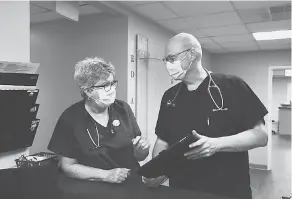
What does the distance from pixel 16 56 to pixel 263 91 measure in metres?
5.21

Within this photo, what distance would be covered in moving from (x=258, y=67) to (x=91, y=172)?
17.7 ft

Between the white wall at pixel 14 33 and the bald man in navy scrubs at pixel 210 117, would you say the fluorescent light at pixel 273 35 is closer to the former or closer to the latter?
the bald man in navy scrubs at pixel 210 117

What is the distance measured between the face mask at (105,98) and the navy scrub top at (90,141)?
0.07 m

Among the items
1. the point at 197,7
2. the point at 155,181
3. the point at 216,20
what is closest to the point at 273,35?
the point at 216,20

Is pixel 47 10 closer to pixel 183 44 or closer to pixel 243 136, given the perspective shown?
pixel 183 44

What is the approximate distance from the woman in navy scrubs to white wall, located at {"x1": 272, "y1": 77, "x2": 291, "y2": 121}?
12.3 m

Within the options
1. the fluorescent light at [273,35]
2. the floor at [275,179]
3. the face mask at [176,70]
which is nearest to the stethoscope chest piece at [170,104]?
the face mask at [176,70]

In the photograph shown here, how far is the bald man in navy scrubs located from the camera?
1.34 metres

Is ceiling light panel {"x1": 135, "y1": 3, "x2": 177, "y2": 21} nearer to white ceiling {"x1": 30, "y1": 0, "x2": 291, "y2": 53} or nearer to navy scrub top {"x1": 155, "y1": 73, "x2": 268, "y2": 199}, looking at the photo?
white ceiling {"x1": 30, "y1": 0, "x2": 291, "y2": 53}

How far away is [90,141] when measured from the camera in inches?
57.6

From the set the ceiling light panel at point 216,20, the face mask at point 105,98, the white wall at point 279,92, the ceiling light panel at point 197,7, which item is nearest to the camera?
the face mask at point 105,98

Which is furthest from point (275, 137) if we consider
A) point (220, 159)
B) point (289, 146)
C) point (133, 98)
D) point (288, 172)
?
point (220, 159)

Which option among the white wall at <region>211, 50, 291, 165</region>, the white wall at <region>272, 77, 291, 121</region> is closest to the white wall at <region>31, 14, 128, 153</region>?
Result: the white wall at <region>211, 50, 291, 165</region>

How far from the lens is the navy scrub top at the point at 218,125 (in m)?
1.34
